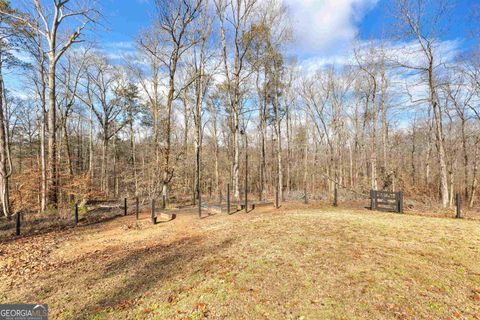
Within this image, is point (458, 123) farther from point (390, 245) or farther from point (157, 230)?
point (157, 230)

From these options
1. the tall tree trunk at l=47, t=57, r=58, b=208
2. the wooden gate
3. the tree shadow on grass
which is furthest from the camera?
the tall tree trunk at l=47, t=57, r=58, b=208

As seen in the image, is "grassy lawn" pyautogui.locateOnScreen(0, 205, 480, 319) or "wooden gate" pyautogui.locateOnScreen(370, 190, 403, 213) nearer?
"grassy lawn" pyautogui.locateOnScreen(0, 205, 480, 319)

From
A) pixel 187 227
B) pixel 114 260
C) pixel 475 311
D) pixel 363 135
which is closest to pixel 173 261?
pixel 114 260

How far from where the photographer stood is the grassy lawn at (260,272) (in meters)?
2.92

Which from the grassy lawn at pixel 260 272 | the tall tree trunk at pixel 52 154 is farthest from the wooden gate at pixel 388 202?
the tall tree trunk at pixel 52 154

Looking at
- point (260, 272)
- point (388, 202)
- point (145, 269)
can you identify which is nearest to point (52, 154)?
point (145, 269)

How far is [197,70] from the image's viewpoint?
1638 cm

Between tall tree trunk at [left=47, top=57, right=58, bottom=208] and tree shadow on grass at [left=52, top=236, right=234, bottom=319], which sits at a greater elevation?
tall tree trunk at [left=47, top=57, right=58, bottom=208]

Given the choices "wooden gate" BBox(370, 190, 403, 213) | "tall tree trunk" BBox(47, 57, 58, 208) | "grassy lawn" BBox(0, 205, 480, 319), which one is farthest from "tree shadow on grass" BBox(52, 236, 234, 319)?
"wooden gate" BBox(370, 190, 403, 213)

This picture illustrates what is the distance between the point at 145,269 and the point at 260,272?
2.50m

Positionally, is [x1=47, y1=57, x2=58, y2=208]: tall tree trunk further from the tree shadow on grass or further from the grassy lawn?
the tree shadow on grass

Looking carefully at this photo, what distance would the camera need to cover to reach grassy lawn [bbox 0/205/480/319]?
9.58ft

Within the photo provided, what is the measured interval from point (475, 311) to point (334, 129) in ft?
71.3

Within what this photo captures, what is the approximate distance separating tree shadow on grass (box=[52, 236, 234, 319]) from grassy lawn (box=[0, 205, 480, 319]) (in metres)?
0.02
